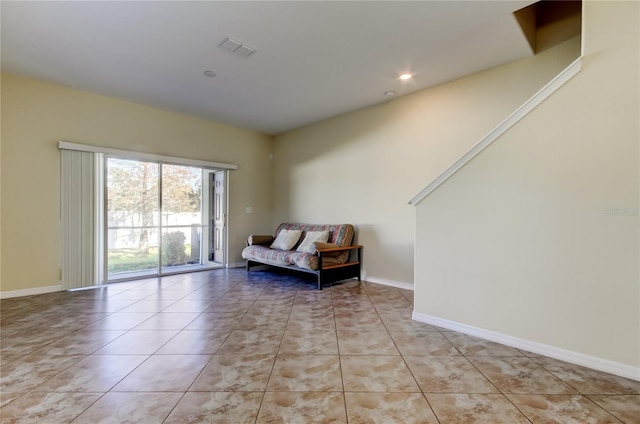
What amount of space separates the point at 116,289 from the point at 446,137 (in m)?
5.03

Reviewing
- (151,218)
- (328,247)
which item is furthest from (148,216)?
(328,247)

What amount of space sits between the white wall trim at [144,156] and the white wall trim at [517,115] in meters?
3.95

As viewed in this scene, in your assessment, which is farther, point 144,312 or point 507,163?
point 144,312

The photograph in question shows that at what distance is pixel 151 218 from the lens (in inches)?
188

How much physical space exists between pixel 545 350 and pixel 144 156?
5485mm

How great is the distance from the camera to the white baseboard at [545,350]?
183 cm

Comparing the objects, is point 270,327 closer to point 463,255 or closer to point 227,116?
point 463,255

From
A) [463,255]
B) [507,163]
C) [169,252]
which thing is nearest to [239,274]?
[169,252]

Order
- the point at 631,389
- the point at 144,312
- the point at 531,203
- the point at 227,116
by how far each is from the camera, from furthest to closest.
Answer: the point at 227,116, the point at 144,312, the point at 531,203, the point at 631,389

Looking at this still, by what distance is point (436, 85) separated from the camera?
383 centimetres

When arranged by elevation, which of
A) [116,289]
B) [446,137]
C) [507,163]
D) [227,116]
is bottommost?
[116,289]

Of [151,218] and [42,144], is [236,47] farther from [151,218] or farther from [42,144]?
[151,218]

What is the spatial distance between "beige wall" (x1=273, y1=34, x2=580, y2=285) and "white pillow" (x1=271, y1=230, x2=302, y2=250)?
0.59 meters

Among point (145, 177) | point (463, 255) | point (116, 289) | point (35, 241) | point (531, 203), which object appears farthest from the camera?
point (145, 177)
